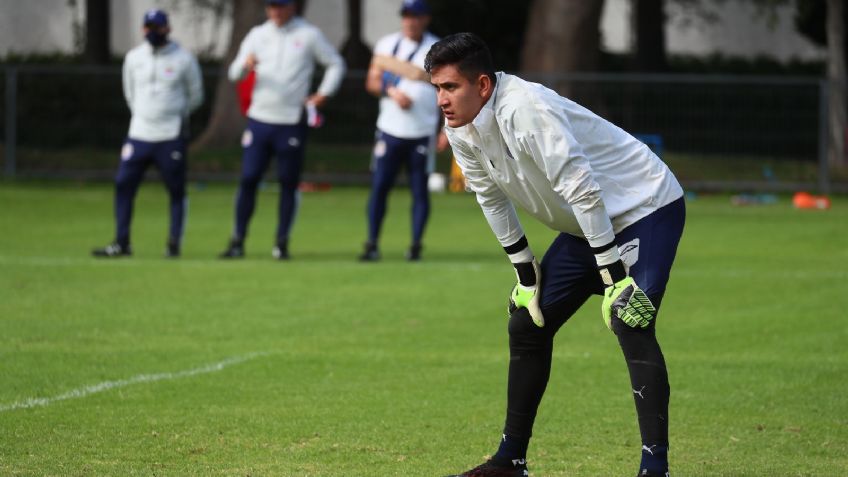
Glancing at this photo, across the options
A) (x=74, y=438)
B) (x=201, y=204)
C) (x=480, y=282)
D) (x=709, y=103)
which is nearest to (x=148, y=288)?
(x=480, y=282)

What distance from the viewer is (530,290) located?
641cm

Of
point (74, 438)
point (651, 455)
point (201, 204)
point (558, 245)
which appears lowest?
point (201, 204)

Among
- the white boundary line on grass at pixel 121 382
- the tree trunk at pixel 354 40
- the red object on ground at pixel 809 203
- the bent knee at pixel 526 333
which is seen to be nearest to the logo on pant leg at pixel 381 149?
the white boundary line on grass at pixel 121 382

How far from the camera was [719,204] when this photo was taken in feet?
78.5

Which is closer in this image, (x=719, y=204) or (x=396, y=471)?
(x=396, y=471)

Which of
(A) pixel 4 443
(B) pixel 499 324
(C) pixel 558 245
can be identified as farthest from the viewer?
(B) pixel 499 324

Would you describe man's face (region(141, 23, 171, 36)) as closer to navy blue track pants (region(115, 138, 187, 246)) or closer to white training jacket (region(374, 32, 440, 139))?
navy blue track pants (region(115, 138, 187, 246))

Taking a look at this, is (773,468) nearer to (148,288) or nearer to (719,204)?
(148,288)

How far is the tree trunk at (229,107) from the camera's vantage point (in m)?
28.5

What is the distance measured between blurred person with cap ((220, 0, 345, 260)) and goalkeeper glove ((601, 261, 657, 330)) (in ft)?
31.4

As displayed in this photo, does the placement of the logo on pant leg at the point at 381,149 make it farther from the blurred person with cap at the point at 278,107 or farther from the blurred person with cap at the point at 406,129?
the blurred person with cap at the point at 278,107

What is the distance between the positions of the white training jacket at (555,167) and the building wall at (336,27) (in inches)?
1446

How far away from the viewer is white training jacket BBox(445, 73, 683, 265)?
5828mm

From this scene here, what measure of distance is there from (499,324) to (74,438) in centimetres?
471
